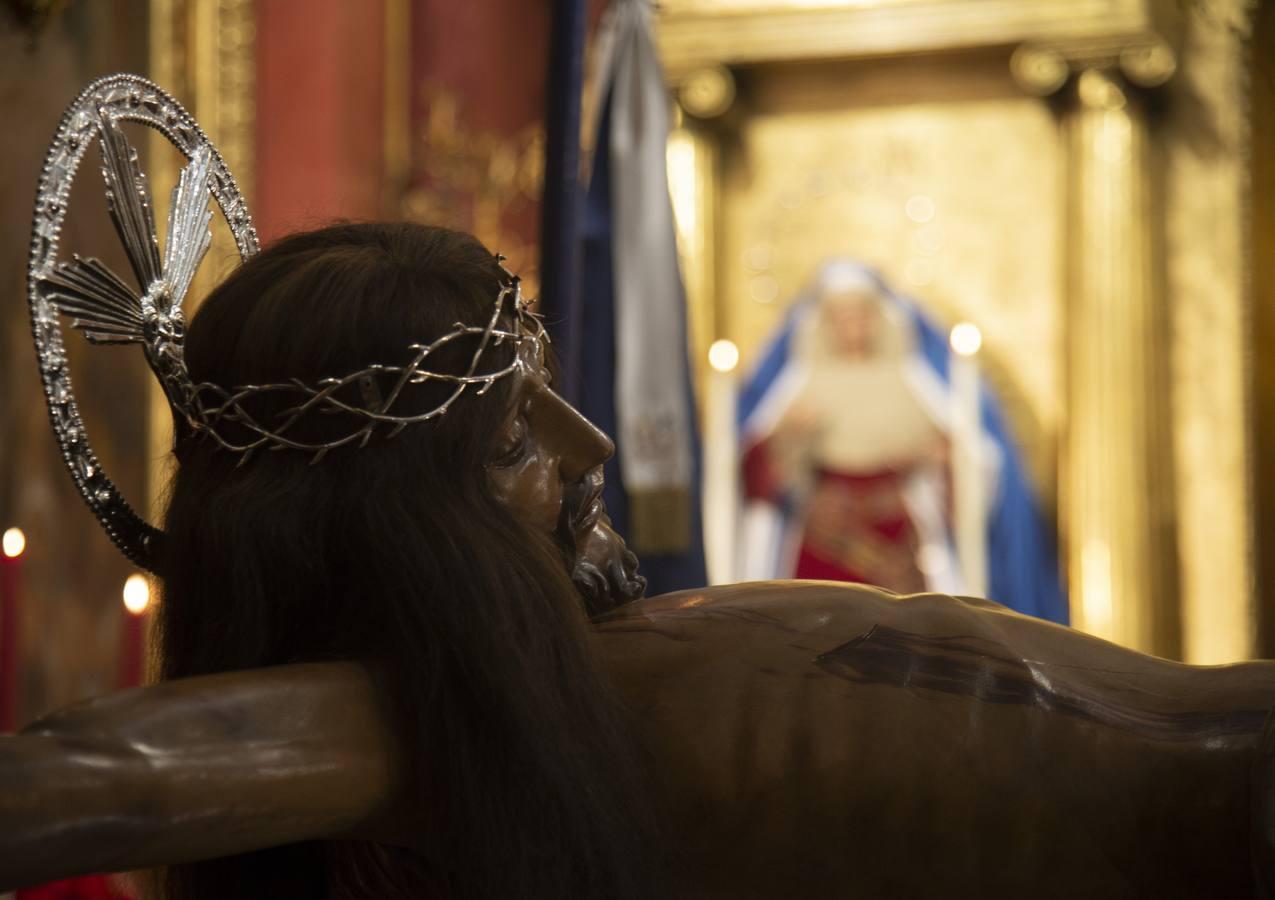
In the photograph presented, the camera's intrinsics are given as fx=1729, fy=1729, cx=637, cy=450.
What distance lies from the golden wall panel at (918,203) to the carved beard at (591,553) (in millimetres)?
4749

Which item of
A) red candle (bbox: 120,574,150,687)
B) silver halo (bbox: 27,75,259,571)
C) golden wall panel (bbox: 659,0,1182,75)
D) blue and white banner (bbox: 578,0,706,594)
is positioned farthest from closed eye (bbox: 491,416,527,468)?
golden wall panel (bbox: 659,0,1182,75)

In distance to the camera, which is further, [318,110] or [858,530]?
[858,530]

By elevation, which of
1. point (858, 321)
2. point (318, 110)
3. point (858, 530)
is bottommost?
point (858, 530)

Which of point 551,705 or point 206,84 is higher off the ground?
point 206,84

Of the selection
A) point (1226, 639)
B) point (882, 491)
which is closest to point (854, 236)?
point (882, 491)

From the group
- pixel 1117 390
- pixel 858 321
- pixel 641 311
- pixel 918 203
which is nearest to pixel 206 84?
pixel 641 311

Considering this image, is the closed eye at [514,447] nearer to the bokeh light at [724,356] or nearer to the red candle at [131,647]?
the red candle at [131,647]

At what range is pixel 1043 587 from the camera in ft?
19.0

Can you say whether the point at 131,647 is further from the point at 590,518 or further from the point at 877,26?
the point at 877,26

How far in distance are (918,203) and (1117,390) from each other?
0.98 metres

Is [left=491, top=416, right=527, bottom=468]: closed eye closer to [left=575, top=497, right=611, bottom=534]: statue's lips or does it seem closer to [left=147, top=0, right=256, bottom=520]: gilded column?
[left=575, top=497, right=611, bottom=534]: statue's lips

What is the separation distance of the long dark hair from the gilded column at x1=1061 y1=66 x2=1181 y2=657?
4674 millimetres

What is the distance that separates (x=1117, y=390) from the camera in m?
5.85

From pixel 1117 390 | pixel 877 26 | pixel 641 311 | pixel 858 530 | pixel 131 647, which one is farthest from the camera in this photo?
pixel 877 26
